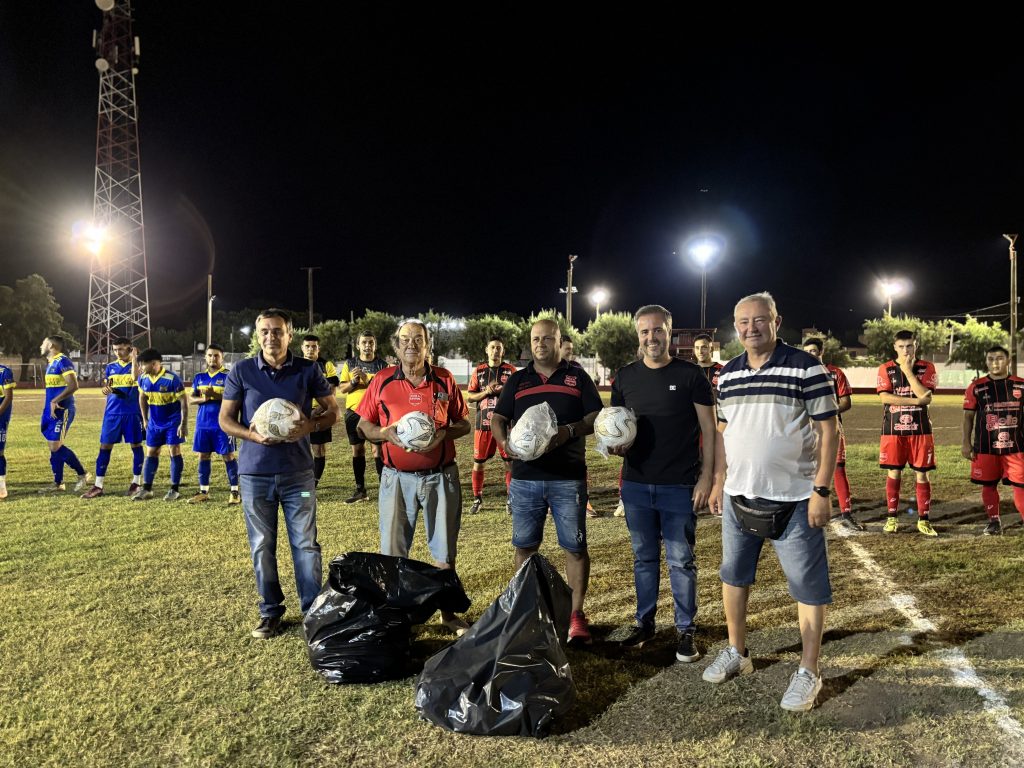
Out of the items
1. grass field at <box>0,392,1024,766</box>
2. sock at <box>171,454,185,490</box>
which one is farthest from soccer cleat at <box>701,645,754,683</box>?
sock at <box>171,454,185,490</box>

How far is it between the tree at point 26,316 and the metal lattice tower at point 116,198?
20.4m

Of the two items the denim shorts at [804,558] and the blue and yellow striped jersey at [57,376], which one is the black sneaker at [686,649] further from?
the blue and yellow striped jersey at [57,376]

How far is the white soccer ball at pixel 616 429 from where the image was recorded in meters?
3.89

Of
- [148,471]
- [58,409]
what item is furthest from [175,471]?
[58,409]

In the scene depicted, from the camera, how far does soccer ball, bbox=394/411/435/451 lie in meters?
4.10

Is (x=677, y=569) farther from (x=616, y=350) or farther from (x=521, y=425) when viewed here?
(x=616, y=350)

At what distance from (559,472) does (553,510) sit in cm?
26

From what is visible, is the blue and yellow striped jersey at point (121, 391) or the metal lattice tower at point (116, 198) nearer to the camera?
the blue and yellow striped jersey at point (121, 391)

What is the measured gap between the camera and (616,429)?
389cm

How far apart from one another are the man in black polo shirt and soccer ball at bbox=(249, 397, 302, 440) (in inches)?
A: 50.8

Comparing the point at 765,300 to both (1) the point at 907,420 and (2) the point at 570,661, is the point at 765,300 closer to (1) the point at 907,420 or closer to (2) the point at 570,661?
(2) the point at 570,661

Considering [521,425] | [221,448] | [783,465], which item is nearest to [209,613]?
[521,425]

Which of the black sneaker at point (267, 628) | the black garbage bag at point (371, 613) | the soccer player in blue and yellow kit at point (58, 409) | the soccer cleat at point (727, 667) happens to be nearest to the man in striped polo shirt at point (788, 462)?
the soccer cleat at point (727, 667)

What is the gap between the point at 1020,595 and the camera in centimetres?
486
